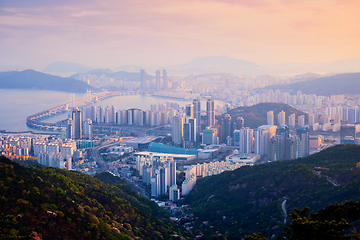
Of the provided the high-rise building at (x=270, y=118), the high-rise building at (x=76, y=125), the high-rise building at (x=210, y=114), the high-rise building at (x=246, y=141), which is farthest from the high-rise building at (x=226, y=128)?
the high-rise building at (x=76, y=125)

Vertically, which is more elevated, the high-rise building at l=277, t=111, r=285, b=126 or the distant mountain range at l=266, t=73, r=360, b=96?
the distant mountain range at l=266, t=73, r=360, b=96

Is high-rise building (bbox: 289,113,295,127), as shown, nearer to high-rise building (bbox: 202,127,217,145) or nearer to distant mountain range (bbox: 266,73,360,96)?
high-rise building (bbox: 202,127,217,145)

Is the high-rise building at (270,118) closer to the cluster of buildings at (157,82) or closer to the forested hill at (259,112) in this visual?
the forested hill at (259,112)

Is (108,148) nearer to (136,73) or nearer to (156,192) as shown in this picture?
(156,192)

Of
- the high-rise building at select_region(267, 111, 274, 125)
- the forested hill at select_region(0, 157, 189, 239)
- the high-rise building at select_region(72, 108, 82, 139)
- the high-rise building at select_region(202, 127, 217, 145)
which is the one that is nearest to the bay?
the high-rise building at select_region(72, 108, 82, 139)

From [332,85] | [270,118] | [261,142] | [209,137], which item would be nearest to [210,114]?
[270,118]

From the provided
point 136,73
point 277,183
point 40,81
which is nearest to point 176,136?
point 277,183
